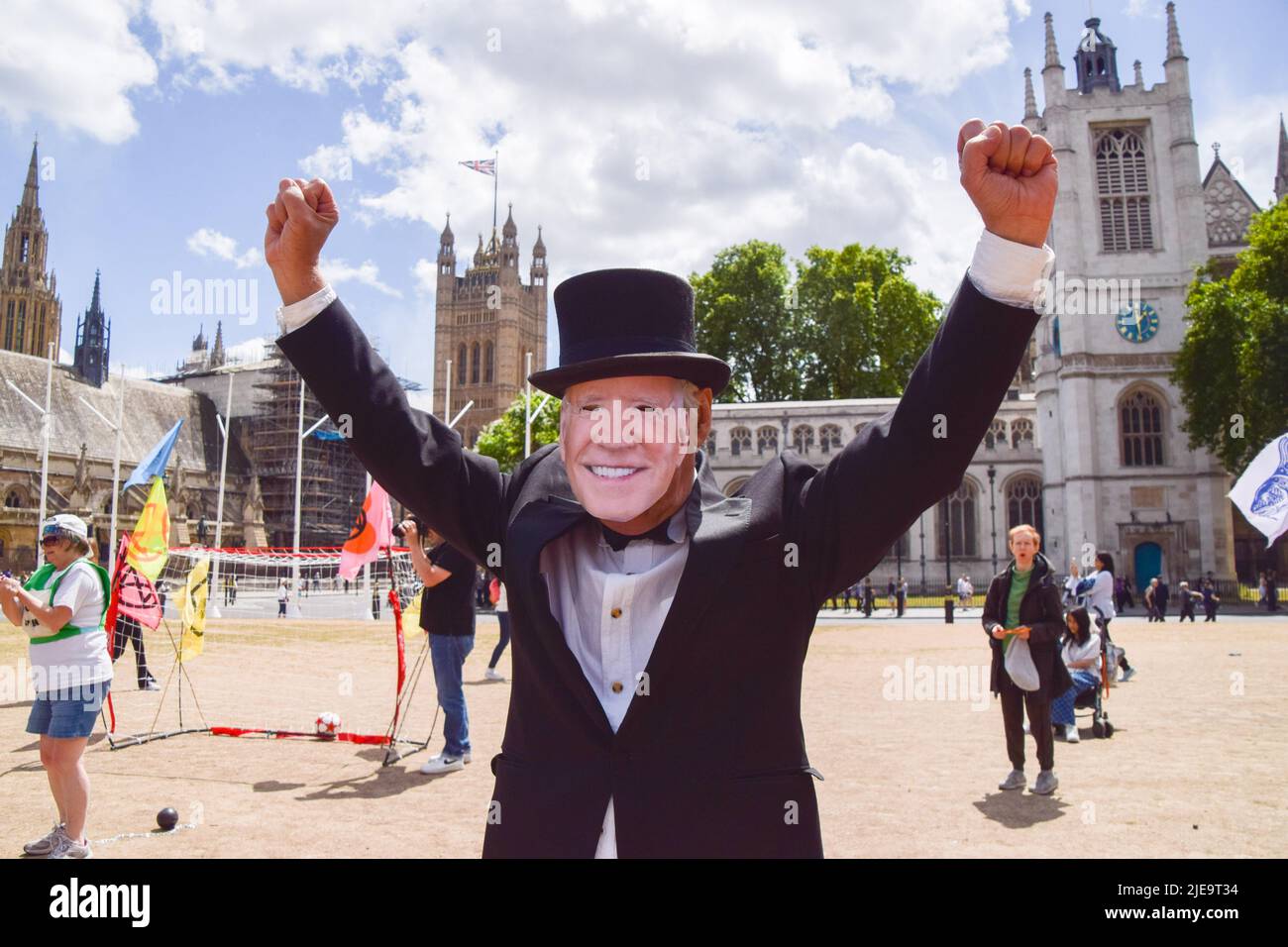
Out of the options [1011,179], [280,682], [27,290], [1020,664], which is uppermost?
[27,290]

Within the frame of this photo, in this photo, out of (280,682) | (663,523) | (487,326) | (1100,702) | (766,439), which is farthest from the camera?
(487,326)

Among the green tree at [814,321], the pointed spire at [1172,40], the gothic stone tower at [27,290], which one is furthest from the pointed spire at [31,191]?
the pointed spire at [1172,40]

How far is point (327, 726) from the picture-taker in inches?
405

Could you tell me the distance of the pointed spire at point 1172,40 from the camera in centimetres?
4372

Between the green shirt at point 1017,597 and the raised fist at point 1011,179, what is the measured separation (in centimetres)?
690

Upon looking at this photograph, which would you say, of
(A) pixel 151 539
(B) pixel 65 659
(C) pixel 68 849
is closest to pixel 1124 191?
(A) pixel 151 539

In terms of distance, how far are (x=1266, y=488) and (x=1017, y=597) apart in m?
2.50

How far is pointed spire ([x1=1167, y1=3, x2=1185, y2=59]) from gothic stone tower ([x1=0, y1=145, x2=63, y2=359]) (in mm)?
84287

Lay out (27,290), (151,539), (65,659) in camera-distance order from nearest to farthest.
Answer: (65,659)
(151,539)
(27,290)

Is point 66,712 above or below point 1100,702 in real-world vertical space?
above

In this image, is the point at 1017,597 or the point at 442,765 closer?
the point at 1017,597

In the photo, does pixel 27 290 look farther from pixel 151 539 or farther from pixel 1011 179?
pixel 1011 179

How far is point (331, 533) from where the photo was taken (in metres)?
72.7
